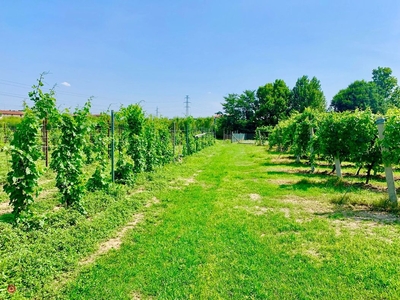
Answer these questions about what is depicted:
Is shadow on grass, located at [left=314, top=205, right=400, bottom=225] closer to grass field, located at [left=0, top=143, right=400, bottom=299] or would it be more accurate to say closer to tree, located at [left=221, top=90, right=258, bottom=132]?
grass field, located at [left=0, top=143, right=400, bottom=299]

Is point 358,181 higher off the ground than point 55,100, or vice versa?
point 55,100

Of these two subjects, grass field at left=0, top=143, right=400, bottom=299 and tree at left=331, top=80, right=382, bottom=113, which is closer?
grass field at left=0, top=143, right=400, bottom=299

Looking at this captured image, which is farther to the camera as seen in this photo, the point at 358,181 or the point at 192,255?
the point at 358,181

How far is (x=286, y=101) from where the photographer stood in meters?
49.5

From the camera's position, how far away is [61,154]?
15.9 feet

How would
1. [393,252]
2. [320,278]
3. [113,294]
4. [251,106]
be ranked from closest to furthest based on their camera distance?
[113,294] < [320,278] < [393,252] < [251,106]

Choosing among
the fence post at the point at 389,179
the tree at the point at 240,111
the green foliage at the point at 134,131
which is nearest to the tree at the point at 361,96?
the tree at the point at 240,111

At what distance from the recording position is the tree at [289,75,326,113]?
48969mm

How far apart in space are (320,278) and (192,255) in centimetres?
155

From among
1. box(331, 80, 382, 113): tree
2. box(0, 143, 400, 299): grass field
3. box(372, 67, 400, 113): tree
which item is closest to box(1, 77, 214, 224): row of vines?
box(0, 143, 400, 299): grass field

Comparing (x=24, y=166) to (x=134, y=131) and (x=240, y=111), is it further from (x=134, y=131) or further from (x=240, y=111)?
(x=240, y=111)

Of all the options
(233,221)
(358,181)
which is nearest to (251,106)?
(358,181)

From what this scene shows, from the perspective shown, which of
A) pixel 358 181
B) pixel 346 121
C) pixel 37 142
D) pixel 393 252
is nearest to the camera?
pixel 393 252

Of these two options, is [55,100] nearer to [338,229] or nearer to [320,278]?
[320,278]
